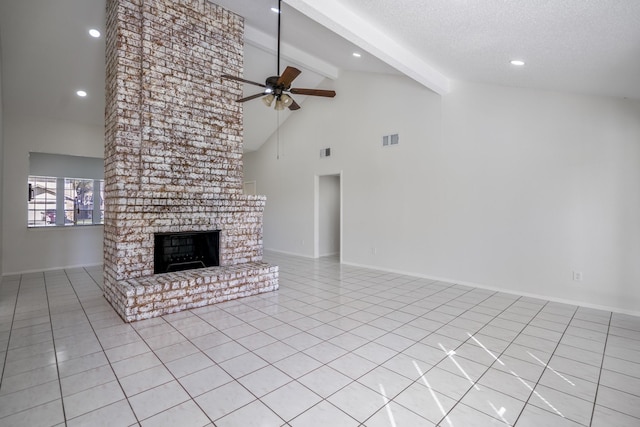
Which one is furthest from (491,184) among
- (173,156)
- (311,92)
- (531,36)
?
(173,156)

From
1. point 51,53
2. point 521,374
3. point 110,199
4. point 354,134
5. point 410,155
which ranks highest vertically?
point 51,53

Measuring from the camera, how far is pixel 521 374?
2396mm

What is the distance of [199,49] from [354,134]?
11.1ft

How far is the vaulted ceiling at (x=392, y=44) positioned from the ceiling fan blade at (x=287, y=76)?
20.9 inches

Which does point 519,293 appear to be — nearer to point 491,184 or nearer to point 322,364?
point 491,184

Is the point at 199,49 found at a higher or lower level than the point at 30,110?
higher

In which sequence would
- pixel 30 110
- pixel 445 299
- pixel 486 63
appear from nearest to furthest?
pixel 486 63, pixel 445 299, pixel 30 110

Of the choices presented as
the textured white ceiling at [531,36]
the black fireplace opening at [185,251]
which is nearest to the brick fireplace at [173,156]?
the black fireplace opening at [185,251]

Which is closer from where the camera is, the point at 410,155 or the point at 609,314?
the point at 609,314

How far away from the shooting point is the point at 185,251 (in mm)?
4574

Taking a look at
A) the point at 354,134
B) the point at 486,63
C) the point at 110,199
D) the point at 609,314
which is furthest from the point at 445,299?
the point at 110,199

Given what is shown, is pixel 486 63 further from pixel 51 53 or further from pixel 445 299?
pixel 51 53

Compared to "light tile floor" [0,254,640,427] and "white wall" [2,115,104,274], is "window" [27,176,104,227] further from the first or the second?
Result: "light tile floor" [0,254,640,427]

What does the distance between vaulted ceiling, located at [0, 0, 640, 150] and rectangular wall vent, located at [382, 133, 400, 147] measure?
120 centimetres
